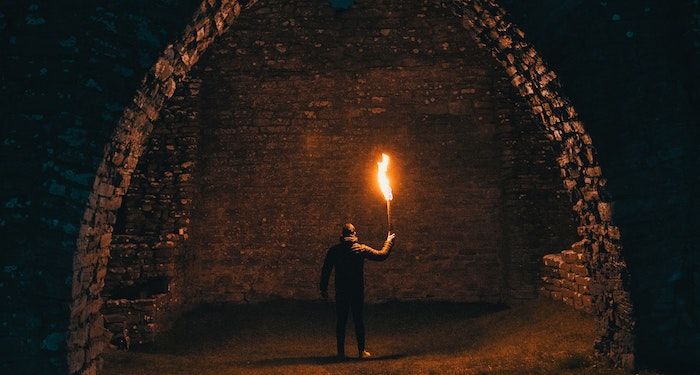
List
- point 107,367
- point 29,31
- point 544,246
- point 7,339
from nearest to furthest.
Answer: point 7,339
point 29,31
point 107,367
point 544,246

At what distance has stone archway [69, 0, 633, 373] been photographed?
12.1 ft

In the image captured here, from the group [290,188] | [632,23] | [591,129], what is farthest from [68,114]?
[290,188]

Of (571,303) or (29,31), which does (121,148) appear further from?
(571,303)

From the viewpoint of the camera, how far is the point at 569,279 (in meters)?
7.02

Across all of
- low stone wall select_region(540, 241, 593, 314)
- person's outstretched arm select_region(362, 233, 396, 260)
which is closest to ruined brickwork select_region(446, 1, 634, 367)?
low stone wall select_region(540, 241, 593, 314)

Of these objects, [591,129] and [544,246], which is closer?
[591,129]

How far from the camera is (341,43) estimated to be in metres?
9.63

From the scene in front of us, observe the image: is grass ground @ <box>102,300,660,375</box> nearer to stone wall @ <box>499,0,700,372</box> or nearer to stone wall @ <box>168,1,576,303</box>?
stone wall @ <box>168,1,576,303</box>

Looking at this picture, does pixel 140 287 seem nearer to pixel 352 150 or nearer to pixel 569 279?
pixel 352 150

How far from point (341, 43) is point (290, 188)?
275cm

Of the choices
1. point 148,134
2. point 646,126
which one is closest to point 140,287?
point 148,134

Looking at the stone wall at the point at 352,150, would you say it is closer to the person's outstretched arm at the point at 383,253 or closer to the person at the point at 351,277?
the person at the point at 351,277

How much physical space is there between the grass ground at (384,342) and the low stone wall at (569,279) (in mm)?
157

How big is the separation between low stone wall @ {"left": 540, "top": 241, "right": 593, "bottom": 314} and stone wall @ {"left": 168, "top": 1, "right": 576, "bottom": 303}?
58.7 inches
